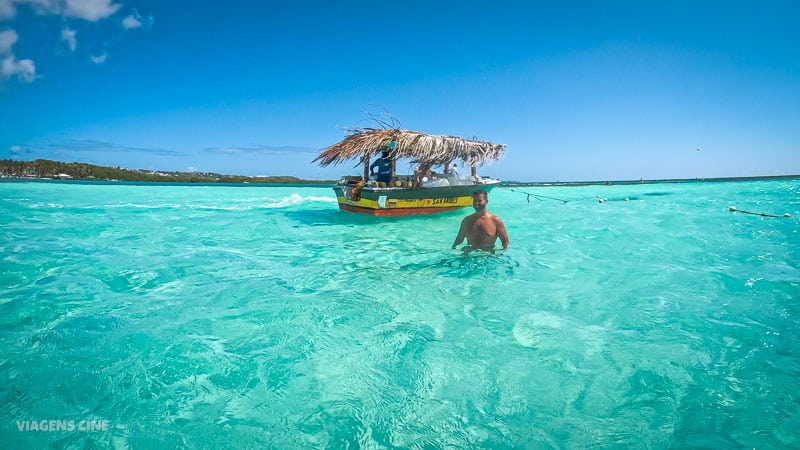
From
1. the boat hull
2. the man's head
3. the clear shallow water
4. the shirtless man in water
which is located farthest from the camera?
the boat hull

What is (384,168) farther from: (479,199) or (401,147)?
(479,199)

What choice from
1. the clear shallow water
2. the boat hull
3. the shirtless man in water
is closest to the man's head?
the shirtless man in water

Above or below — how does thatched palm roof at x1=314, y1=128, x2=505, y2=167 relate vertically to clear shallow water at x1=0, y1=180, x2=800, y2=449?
above

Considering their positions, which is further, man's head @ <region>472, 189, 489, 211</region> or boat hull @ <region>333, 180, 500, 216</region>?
boat hull @ <region>333, 180, 500, 216</region>

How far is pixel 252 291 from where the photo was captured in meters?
4.67

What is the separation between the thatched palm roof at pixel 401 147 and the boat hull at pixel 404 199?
1.36 metres

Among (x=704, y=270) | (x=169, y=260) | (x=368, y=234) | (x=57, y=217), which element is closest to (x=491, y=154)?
(x=368, y=234)

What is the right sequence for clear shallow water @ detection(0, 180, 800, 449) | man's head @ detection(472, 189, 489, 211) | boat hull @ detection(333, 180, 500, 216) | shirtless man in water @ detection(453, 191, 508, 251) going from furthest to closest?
boat hull @ detection(333, 180, 500, 216) < shirtless man in water @ detection(453, 191, 508, 251) < man's head @ detection(472, 189, 489, 211) < clear shallow water @ detection(0, 180, 800, 449)

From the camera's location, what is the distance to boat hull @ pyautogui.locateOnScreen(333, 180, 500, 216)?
11922 mm

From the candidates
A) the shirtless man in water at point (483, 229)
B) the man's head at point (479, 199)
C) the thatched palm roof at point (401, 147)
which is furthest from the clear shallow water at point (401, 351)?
the thatched palm roof at point (401, 147)

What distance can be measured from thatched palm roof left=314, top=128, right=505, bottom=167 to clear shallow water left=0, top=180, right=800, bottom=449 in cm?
695

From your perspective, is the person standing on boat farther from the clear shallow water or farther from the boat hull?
the clear shallow water

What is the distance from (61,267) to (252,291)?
3.97m

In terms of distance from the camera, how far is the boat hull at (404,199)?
11.9 m
